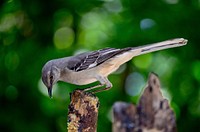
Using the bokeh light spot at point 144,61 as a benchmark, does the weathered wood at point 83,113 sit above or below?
above

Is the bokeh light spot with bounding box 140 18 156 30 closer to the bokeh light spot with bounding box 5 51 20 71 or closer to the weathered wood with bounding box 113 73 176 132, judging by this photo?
the bokeh light spot with bounding box 5 51 20 71

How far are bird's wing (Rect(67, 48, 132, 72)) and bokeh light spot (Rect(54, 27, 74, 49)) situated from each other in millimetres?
1326

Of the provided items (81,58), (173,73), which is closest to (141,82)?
(173,73)

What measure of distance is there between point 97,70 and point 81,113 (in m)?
0.63

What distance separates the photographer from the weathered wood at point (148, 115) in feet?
6.18

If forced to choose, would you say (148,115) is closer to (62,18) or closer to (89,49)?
(89,49)

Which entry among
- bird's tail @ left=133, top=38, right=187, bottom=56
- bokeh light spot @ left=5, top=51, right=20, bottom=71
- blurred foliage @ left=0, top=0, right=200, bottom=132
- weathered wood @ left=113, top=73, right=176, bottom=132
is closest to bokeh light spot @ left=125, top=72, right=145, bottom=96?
blurred foliage @ left=0, top=0, right=200, bottom=132

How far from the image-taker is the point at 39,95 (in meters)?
3.77

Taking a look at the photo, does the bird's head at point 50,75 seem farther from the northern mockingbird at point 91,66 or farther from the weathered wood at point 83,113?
the weathered wood at point 83,113

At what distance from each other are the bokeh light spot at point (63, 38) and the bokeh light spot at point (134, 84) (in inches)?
18.1

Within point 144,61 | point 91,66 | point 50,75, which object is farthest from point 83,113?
point 144,61

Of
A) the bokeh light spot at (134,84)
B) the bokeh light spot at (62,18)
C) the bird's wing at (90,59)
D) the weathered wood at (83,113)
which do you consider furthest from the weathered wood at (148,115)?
the bokeh light spot at (62,18)

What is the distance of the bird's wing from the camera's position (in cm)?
242

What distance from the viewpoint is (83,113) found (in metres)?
1.77
